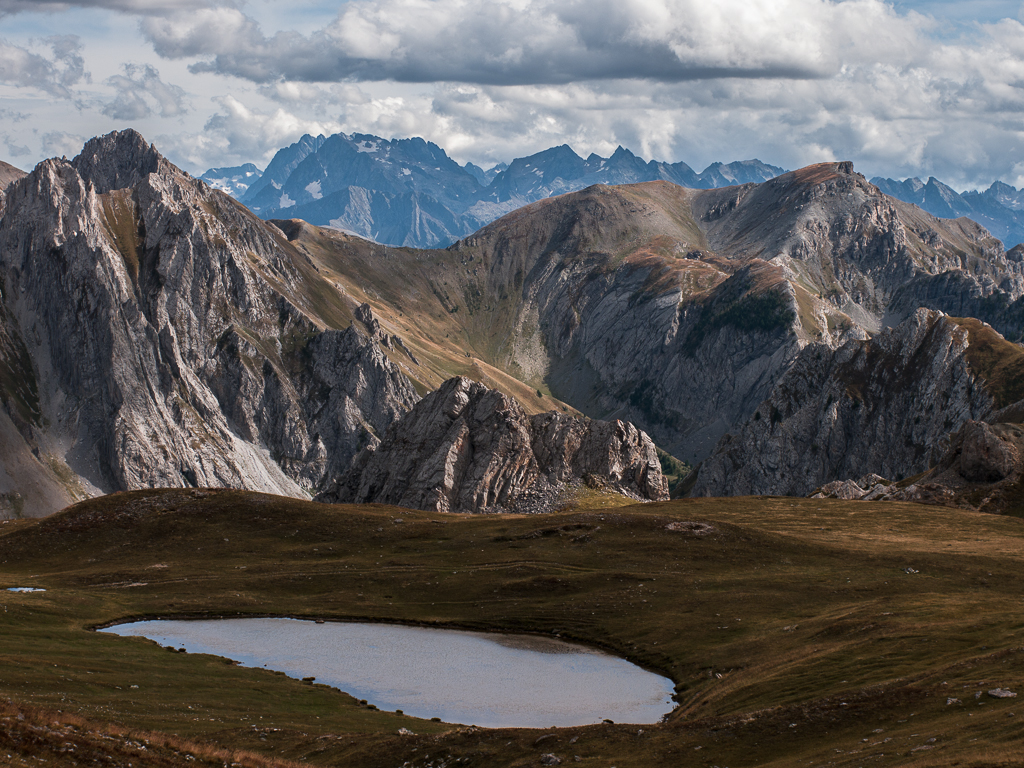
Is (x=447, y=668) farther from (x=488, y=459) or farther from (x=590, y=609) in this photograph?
(x=488, y=459)

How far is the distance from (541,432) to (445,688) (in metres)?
118

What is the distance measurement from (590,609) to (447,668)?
53.9 ft

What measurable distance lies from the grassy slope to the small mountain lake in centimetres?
254

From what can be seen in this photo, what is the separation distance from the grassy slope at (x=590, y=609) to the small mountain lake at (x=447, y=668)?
2543 mm

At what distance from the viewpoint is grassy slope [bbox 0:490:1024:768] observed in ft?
143

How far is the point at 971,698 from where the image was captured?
137 ft

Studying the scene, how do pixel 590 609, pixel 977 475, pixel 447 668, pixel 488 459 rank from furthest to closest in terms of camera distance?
pixel 488 459 → pixel 977 475 → pixel 590 609 → pixel 447 668

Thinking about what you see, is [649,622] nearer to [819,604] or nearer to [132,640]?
[819,604]

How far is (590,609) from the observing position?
78875 millimetres

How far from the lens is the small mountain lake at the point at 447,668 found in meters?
59.4

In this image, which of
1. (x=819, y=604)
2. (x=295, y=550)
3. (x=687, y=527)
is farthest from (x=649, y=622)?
(x=295, y=550)

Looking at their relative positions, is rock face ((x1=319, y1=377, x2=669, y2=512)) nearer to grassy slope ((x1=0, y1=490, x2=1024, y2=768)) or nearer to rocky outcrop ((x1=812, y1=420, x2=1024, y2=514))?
grassy slope ((x1=0, y1=490, x2=1024, y2=768))

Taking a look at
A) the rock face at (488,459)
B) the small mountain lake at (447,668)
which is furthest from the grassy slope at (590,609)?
the rock face at (488,459)

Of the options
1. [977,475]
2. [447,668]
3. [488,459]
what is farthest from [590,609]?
[977,475]
